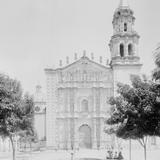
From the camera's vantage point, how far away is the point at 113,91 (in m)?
50.9

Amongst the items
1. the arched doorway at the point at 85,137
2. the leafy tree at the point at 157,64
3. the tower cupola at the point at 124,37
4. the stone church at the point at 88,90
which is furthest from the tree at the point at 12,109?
the tower cupola at the point at 124,37

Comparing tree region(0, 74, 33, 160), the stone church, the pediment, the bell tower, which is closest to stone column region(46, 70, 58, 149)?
the stone church

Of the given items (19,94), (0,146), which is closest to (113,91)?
(0,146)

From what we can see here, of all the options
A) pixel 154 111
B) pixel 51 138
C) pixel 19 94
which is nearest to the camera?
pixel 154 111

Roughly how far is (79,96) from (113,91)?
4.59 metres

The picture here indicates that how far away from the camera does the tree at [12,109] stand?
1806 centimetres

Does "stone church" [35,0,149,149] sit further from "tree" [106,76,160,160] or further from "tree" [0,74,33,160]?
"tree" [106,76,160,160]

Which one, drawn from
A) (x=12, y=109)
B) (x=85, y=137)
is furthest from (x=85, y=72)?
(x=12, y=109)

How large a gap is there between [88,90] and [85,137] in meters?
6.26

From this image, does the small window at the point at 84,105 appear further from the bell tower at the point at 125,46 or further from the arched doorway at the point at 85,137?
the bell tower at the point at 125,46

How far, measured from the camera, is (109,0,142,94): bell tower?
50.1 meters

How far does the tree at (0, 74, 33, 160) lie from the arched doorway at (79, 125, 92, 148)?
26742mm

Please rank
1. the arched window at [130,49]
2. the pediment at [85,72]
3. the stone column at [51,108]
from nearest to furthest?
the stone column at [51,108] < the arched window at [130,49] < the pediment at [85,72]

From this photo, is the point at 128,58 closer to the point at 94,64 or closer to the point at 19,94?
the point at 94,64
